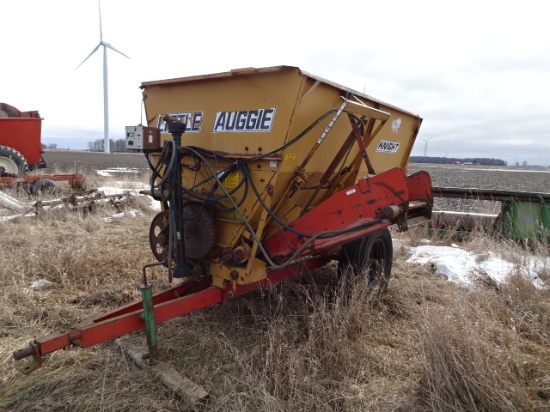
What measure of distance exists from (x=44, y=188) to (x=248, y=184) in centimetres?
838

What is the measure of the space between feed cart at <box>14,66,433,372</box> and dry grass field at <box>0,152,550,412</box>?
37 cm

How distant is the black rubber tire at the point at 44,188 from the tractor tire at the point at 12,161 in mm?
827

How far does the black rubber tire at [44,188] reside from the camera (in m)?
9.48

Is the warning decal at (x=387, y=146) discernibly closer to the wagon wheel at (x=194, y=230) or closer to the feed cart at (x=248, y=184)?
the feed cart at (x=248, y=184)

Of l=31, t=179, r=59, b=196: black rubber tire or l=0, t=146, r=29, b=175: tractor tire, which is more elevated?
l=0, t=146, r=29, b=175: tractor tire

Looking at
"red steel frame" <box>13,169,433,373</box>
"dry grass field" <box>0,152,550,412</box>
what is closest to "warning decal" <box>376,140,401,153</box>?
"red steel frame" <box>13,169,433,373</box>

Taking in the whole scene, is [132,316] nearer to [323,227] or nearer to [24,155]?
[323,227]

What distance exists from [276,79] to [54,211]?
6158 mm

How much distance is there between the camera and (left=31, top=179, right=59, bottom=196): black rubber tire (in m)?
9.48

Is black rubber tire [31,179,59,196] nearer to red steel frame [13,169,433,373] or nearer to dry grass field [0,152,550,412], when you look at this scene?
dry grass field [0,152,550,412]

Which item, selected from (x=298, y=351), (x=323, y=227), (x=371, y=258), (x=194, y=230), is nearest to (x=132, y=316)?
(x=194, y=230)

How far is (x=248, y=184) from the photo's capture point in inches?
126

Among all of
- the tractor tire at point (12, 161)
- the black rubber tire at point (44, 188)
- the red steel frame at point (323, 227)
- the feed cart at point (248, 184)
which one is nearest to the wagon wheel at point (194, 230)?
the feed cart at point (248, 184)

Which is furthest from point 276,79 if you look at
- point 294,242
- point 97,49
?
point 97,49
